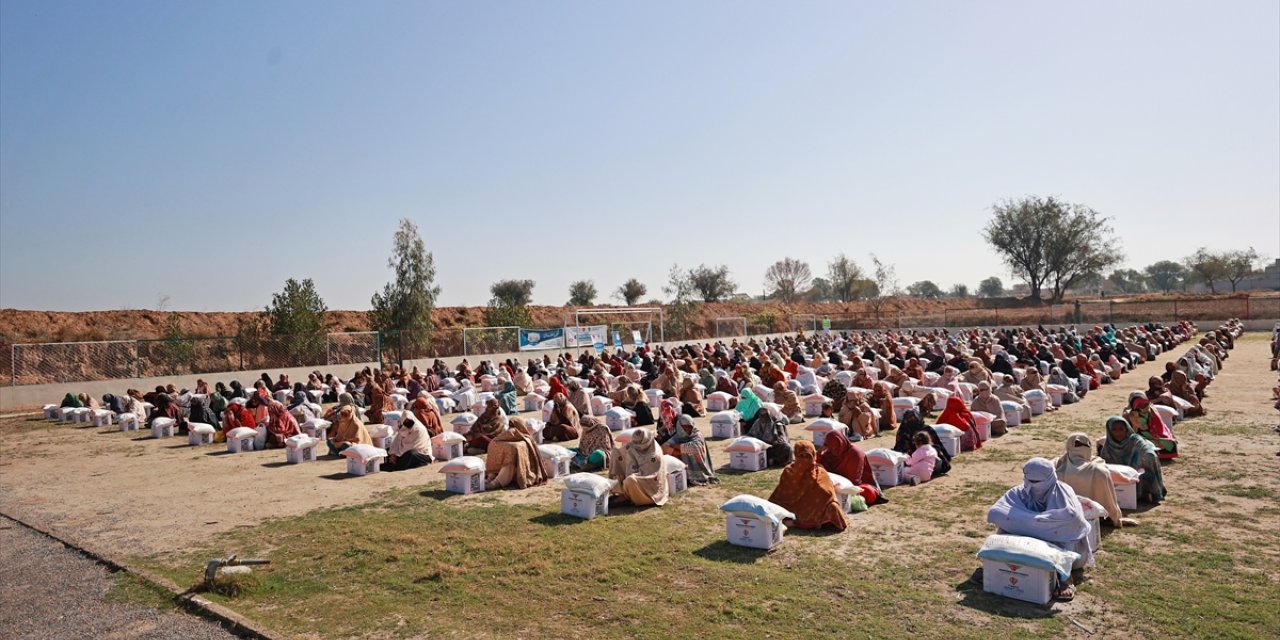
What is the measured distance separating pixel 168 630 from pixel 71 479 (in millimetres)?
9301

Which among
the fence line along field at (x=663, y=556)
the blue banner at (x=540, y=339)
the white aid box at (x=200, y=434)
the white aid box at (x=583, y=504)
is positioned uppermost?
the blue banner at (x=540, y=339)

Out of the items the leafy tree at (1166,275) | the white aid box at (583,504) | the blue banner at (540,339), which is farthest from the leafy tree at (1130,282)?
the white aid box at (583,504)

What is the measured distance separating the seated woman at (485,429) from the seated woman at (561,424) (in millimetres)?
1177

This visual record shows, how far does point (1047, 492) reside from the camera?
7082 millimetres

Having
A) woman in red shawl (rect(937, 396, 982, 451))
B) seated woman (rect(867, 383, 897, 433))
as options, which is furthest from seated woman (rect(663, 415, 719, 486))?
seated woman (rect(867, 383, 897, 433))

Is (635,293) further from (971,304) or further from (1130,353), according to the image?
(1130,353)

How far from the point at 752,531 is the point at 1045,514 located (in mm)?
2664

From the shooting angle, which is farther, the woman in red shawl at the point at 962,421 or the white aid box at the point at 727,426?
the white aid box at the point at 727,426

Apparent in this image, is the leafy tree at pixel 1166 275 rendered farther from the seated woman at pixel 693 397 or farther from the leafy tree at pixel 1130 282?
the seated woman at pixel 693 397

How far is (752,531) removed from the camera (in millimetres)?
8055

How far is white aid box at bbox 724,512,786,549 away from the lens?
799cm

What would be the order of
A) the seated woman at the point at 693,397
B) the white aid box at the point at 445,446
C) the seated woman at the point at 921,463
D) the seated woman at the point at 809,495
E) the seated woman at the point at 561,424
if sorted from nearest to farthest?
the seated woman at the point at 809,495 < the seated woman at the point at 921,463 < the white aid box at the point at 445,446 < the seated woman at the point at 561,424 < the seated woman at the point at 693,397

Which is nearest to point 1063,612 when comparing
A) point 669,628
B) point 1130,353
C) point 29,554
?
point 669,628

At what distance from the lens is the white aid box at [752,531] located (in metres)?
7.99
